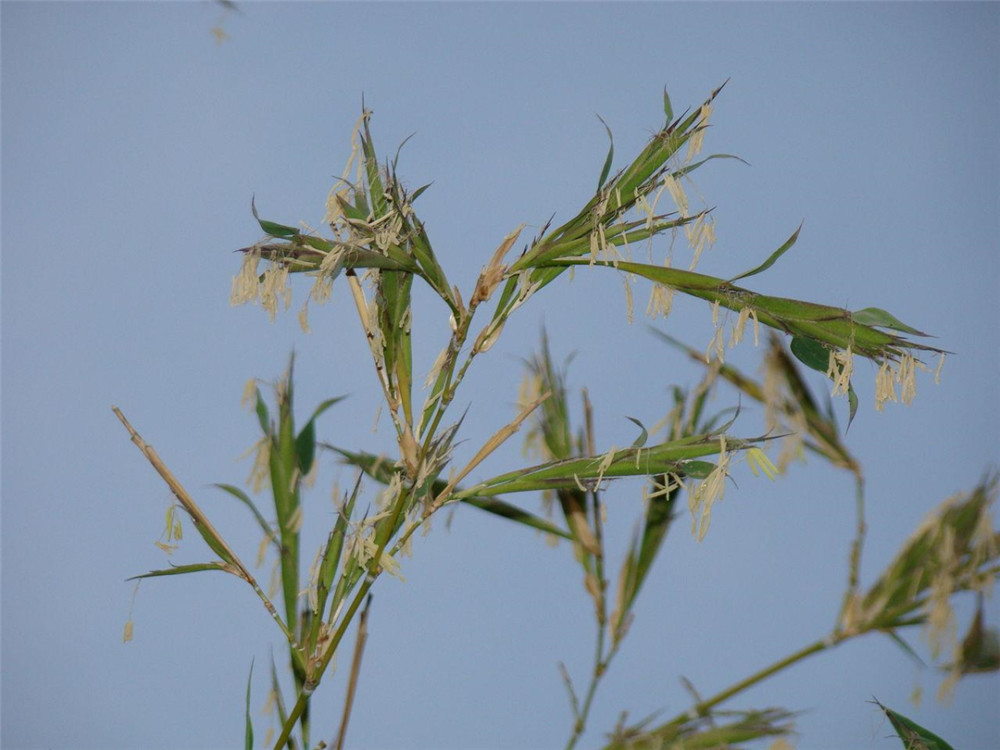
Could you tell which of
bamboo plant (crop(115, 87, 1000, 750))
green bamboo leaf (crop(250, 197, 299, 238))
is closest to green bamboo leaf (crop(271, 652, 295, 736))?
bamboo plant (crop(115, 87, 1000, 750))

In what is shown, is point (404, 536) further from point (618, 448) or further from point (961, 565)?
point (961, 565)

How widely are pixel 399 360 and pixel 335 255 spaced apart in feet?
0.28

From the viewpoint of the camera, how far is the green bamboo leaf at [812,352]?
59 cm

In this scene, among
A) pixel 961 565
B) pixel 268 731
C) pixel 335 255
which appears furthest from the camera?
pixel 961 565

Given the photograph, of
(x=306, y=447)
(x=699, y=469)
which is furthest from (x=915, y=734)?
(x=306, y=447)

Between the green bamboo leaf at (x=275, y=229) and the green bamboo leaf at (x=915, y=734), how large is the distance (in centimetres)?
56

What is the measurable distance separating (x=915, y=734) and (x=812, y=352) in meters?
0.36

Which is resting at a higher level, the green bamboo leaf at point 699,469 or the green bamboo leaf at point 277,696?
the green bamboo leaf at point 699,469

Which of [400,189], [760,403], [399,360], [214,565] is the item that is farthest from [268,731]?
[760,403]

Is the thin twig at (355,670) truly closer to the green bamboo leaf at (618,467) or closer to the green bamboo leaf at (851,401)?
the green bamboo leaf at (618,467)

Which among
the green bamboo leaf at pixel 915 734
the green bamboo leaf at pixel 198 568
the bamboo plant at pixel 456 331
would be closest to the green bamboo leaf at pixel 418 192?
the bamboo plant at pixel 456 331

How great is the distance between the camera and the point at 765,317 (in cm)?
59

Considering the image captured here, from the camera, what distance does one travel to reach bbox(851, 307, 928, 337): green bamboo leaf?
22.6 inches

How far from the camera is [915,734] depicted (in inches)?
30.0
